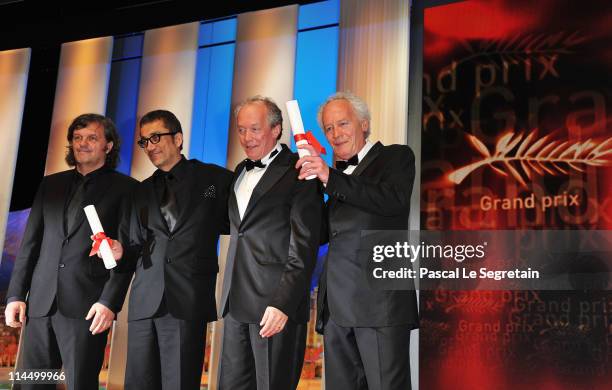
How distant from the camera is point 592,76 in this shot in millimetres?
Result: 3789

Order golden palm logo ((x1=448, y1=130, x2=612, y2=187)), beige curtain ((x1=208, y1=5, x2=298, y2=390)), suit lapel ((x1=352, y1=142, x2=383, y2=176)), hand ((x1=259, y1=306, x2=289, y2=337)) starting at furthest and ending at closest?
beige curtain ((x1=208, y1=5, x2=298, y2=390)), golden palm logo ((x1=448, y1=130, x2=612, y2=187)), suit lapel ((x1=352, y1=142, x2=383, y2=176)), hand ((x1=259, y1=306, x2=289, y2=337))

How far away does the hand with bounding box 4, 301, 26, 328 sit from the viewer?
3295 millimetres

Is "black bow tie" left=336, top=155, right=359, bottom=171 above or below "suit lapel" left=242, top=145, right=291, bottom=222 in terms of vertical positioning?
above

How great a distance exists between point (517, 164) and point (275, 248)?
1833 millimetres

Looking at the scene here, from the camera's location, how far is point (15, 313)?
332cm

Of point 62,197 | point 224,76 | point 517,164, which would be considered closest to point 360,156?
point 517,164

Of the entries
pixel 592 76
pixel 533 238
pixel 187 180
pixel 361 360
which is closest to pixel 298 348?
pixel 361 360

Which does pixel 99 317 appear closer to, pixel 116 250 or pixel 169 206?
pixel 116 250

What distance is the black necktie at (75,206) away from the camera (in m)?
3.37

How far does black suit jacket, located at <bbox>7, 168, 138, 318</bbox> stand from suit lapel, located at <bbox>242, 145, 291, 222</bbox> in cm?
79

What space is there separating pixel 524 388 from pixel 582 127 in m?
1.53

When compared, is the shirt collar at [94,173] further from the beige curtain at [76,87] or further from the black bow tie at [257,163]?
the beige curtain at [76,87]

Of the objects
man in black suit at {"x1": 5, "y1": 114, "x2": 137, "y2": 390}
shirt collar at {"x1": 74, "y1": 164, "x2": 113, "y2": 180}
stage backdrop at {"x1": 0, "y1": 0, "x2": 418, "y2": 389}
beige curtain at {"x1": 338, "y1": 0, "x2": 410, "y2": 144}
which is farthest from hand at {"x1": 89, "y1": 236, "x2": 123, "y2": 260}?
beige curtain at {"x1": 338, "y1": 0, "x2": 410, "y2": 144}

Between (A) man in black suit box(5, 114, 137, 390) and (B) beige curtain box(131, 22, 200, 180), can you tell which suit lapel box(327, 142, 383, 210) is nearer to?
(A) man in black suit box(5, 114, 137, 390)
